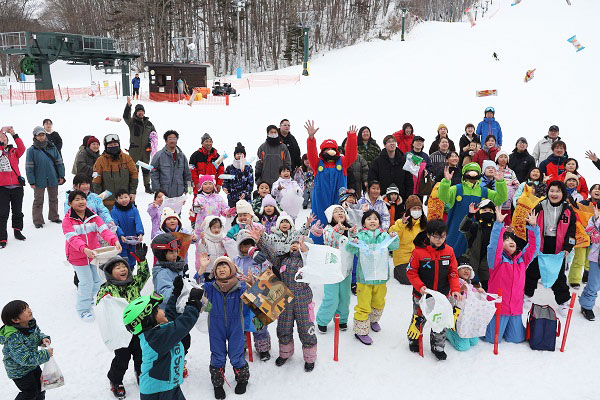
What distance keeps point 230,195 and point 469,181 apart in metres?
4.09

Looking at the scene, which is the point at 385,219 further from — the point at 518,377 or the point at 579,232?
the point at 579,232

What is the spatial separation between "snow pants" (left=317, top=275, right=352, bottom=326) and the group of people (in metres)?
0.02

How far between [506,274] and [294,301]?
251 cm

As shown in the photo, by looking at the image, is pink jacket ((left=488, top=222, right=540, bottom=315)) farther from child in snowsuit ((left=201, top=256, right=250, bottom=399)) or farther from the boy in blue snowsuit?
child in snowsuit ((left=201, top=256, right=250, bottom=399))

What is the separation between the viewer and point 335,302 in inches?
203

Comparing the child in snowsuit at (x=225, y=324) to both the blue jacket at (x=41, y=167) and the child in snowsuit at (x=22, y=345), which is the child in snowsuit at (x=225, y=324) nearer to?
the child in snowsuit at (x=22, y=345)

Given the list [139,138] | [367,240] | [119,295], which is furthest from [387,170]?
[139,138]

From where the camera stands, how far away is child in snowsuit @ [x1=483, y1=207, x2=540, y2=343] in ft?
16.8

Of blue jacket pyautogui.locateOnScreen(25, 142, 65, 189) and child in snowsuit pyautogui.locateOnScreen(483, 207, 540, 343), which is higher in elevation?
blue jacket pyautogui.locateOnScreen(25, 142, 65, 189)

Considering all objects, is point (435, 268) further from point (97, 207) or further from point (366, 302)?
point (97, 207)

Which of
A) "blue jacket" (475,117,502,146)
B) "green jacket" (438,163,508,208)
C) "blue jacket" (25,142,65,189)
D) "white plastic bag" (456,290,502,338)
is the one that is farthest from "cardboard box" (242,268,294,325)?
"blue jacket" (475,117,502,146)

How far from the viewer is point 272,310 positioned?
4.18m

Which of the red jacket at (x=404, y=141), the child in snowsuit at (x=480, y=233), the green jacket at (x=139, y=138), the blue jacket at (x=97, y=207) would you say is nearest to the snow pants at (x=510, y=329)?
the child in snowsuit at (x=480, y=233)

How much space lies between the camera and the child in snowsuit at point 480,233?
18.9 ft
